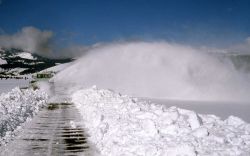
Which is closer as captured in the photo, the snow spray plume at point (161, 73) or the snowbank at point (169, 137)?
the snowbank at point (169, 137)

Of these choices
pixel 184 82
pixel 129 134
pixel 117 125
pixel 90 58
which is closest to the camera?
pixel 129 134

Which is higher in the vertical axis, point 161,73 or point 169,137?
point 161,73

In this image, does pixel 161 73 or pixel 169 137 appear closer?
pixel 169 137

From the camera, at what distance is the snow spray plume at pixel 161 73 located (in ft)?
110

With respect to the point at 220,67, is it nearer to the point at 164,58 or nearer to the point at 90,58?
the point at 164,58

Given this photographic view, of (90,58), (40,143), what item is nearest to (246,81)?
(90,58)

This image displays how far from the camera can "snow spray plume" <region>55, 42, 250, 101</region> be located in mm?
33625

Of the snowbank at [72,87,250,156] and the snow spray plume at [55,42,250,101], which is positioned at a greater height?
the snow spray plume at [55,42,250,101]

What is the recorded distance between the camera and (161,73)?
38.2 meters

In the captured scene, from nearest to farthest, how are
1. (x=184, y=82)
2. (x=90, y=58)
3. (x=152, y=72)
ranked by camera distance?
(x=184, y=82) < (x=152, y=72) < (x=90, y=58)

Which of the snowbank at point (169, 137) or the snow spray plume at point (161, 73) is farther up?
the snow spray plume at point (161, 73)

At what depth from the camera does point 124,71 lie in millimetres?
41875

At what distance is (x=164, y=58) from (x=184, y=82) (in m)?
5.84

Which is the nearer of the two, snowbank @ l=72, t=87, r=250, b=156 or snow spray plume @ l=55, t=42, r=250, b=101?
snowbank @ l=72, t=87, r=250, b=156
